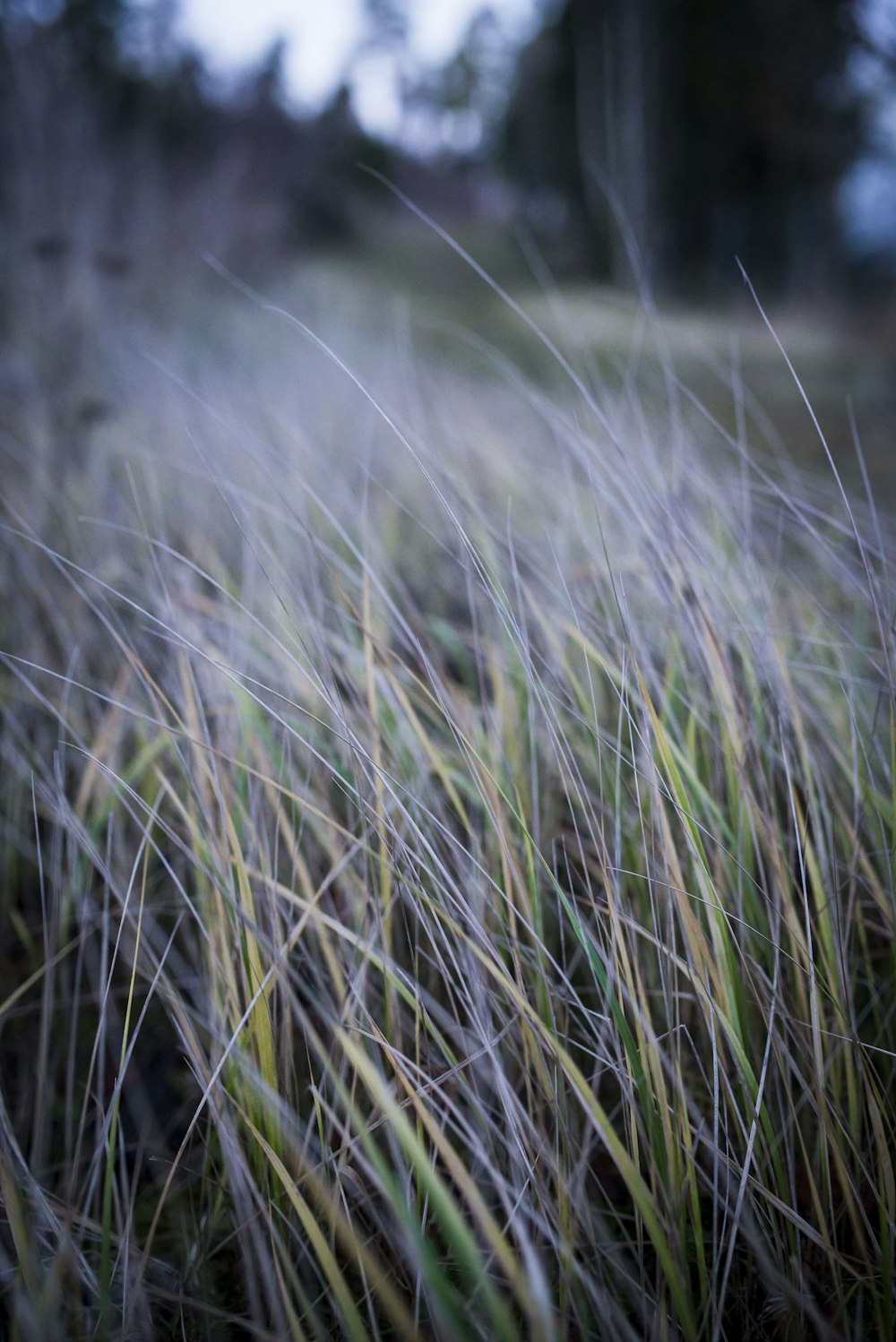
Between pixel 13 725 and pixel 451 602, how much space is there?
75 centimetres

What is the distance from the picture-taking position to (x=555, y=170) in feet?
38.5

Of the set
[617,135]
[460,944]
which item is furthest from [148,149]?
[460,944]

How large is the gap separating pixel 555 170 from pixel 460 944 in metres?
13.9

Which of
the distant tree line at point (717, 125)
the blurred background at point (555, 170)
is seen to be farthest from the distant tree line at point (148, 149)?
the distant tree line at point (717, 125)

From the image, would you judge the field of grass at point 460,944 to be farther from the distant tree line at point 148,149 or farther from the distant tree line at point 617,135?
the distant tree line at point 617,135

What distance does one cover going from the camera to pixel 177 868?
0.98m

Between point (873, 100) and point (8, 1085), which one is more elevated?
point (873, 100)

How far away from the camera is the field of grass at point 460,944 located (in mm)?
543

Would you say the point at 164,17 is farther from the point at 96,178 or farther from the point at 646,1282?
the point at 646,1282

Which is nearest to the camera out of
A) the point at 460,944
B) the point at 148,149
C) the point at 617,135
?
the point at 460,944

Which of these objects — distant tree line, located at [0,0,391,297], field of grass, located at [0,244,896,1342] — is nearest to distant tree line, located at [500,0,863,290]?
distant tree line, located at [0,0,391,297]

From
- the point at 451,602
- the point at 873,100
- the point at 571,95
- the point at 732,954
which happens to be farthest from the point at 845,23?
the point at 732,954

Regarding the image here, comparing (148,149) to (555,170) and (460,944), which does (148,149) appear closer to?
(460,944)

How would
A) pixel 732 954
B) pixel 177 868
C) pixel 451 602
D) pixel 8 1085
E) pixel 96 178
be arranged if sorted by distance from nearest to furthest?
1. pixel 732 954
2. pixel 8 1085
3. pixel 177 868
4. pixel 451 602
5. pixel 96 178
